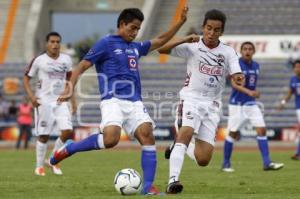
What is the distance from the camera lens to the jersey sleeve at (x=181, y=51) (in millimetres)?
11148

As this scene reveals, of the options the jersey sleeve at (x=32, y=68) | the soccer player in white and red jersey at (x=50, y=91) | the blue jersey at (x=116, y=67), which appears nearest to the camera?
the blue jersey at (x=116, y=67)

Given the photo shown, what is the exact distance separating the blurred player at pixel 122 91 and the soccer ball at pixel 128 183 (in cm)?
12

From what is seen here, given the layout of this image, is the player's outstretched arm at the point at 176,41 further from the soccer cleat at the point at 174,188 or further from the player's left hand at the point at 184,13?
the soccer cleat at the point at 174,188

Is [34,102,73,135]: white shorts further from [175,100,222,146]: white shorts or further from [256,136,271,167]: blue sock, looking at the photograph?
[175,100,222,146]: white shorts

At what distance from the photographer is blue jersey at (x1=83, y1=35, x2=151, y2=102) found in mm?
10547

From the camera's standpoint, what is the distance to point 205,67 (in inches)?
445

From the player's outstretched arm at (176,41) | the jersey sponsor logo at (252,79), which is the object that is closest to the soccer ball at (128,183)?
the player's outstretched arm at (176,41)

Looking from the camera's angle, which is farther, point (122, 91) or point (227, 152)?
point (227, 152)

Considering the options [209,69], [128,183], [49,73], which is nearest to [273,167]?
[49,73]

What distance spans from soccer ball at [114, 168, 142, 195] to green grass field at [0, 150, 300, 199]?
11cm

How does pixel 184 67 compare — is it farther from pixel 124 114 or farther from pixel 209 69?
pixel 124 114

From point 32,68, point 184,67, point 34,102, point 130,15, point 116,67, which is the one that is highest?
point 184,67

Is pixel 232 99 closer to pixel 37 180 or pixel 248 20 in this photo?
pixel 37 180

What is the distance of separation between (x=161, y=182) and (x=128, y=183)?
9.00 ft
